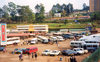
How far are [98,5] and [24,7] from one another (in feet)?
42.4

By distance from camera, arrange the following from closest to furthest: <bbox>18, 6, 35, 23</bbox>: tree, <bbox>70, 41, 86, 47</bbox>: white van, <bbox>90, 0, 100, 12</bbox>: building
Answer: <bbox>70, 41, 86, 47</bbox>: white van → <bbox>18, 6, 35, 23</bbox>: tree → <bbox>90, 0, 100, 12</bbox>: building

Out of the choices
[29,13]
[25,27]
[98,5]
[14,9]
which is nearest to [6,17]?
[14,9]

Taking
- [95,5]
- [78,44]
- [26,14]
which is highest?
[95,5]

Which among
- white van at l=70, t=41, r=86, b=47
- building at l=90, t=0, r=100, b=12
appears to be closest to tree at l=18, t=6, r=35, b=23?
building at l=90, t=0, r=100, b=12

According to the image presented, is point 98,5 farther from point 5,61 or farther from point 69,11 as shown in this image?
point 5,61

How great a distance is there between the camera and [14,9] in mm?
30594

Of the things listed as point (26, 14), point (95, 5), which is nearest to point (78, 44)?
point (26, 14)

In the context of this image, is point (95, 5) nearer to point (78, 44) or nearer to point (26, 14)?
point (26, 14)

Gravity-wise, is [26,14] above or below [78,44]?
above

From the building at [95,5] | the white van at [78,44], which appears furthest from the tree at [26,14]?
the white van at [78,44]

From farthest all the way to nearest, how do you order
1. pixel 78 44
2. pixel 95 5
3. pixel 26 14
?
1. pixel 95 5
2. pixel 26 14
3. pixel 78 44

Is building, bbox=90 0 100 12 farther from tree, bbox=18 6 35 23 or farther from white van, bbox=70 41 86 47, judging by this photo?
white van, bbox=70 41 86 47

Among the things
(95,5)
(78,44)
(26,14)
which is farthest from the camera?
(95,5)

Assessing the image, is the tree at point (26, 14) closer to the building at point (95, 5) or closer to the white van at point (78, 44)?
the building at point (95, 5)
